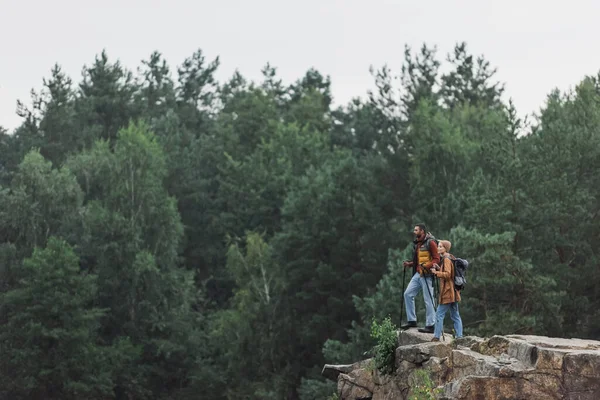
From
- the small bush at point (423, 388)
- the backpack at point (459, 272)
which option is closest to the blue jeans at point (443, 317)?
the backpack at point (459, 272)

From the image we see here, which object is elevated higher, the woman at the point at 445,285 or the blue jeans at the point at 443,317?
the woman at the point at 445,285

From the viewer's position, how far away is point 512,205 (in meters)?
54.0

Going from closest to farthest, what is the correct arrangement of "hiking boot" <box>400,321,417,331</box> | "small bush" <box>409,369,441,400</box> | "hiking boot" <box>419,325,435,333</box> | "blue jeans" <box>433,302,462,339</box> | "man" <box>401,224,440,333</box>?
"small bush" <box>409,369,441,400</box> < "blue jeans" <box>433,302,462,339</box> < "man" <box>401,224,440,333</box> < "hiking boot" <box>419,325,435,333</box> < "hiking boot" <box>400,321,417,331</box>

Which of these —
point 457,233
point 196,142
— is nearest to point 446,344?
point 457,233

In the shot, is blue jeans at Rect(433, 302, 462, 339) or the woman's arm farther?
blue jeans at Rect(433, 302, 462, 339)

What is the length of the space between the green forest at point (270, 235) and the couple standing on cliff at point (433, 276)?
82.9 feet

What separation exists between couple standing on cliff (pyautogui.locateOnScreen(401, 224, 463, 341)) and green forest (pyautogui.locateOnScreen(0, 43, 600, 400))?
25.3m

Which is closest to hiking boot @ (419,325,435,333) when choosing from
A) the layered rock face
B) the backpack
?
the layered rock face

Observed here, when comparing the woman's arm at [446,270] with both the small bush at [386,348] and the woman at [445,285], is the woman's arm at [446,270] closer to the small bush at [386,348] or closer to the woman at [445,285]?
the woman at [445,285]

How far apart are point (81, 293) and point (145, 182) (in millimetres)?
11585

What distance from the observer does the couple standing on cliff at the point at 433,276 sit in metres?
20.7

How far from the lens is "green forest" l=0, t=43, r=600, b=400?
5262cm

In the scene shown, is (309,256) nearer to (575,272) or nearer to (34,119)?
(575,272)

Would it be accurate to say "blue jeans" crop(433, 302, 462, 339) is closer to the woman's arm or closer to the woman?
the woman
